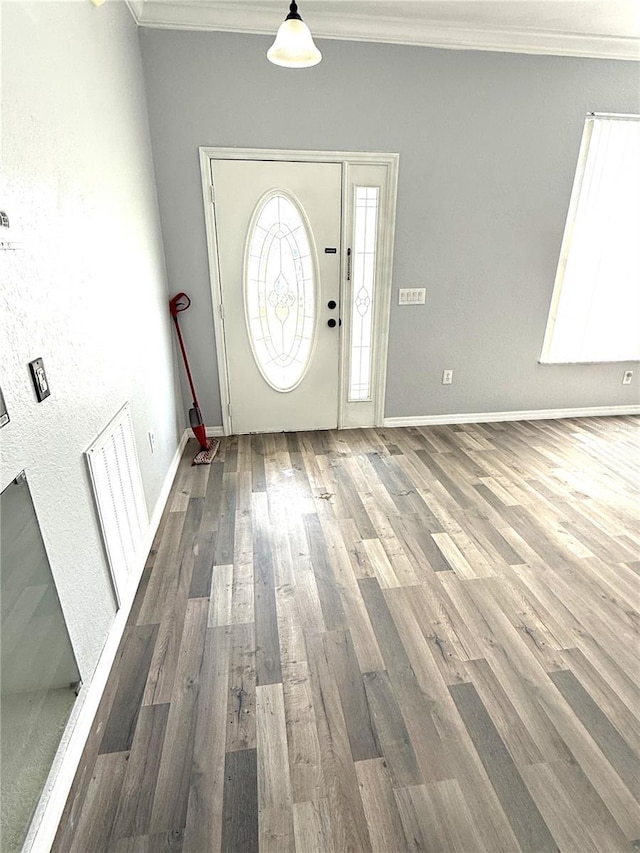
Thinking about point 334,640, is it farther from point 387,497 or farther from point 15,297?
point 15,297

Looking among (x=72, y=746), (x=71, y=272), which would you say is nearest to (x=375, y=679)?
(x=72, y=746)

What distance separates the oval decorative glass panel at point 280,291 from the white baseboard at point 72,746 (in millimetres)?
2120

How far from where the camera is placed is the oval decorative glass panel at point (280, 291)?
133 inches

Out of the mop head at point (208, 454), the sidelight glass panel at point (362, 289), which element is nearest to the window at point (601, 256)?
the sidelight glass panel at point (362, 289)

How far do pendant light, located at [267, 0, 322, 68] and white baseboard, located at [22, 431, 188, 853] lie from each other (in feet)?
8.06

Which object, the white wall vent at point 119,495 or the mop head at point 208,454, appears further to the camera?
the mop head at point 208,454

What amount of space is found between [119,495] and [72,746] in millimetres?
898

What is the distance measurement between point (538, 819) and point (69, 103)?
281 cm

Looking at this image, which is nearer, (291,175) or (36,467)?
(36,467)

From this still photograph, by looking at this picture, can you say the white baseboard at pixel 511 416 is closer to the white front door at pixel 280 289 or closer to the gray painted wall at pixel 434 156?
the gray painted wall at pixel 434 156

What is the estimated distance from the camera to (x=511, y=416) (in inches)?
167

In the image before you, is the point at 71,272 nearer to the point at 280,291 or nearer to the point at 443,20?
the point at 280,291

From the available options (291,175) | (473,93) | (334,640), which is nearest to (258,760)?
(334,640)

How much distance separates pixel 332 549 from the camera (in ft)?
8.04
